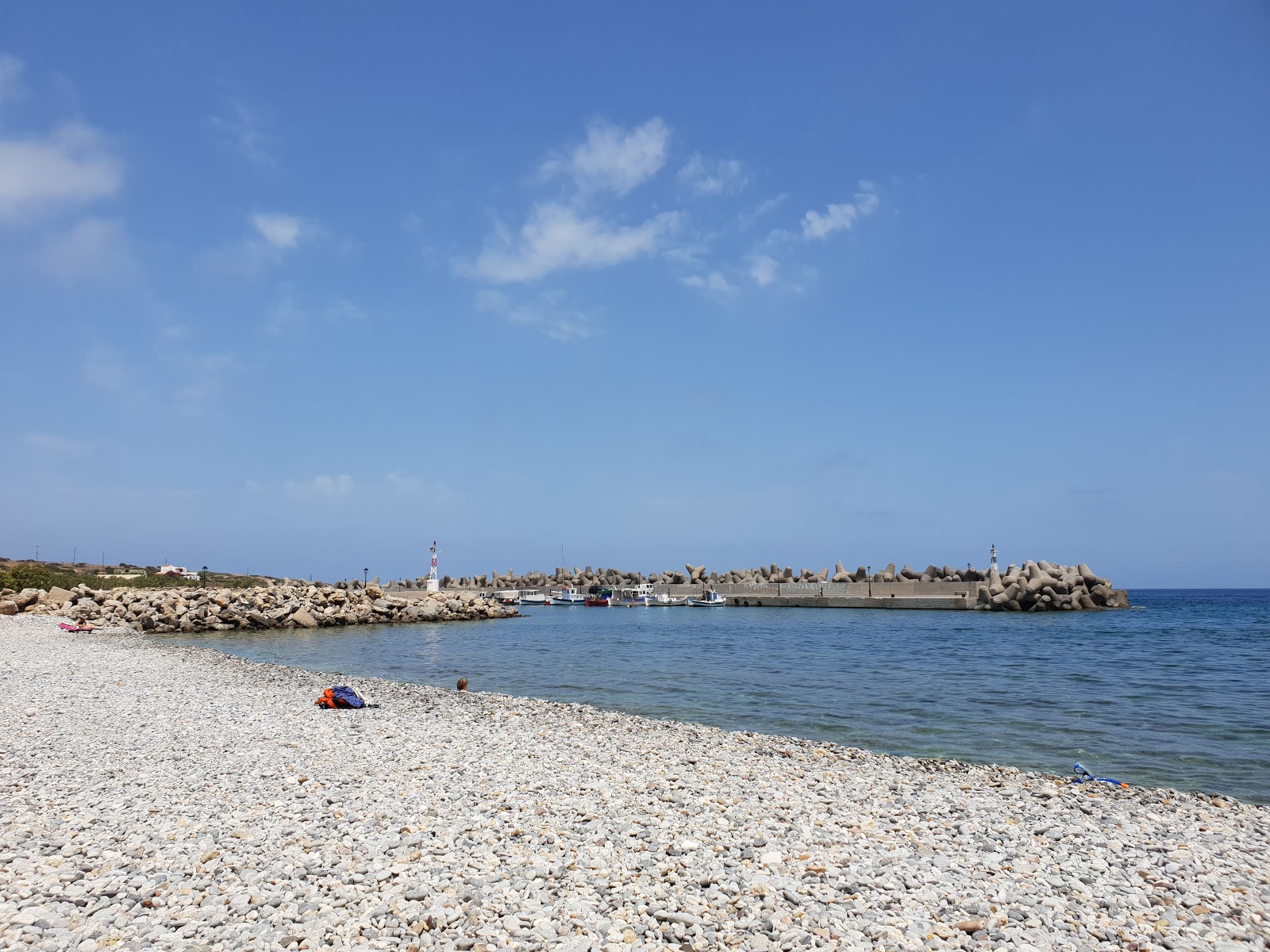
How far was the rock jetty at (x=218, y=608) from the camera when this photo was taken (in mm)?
36750

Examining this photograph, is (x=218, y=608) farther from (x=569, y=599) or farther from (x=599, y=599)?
(x=569, y=599)

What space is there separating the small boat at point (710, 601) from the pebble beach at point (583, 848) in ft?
213

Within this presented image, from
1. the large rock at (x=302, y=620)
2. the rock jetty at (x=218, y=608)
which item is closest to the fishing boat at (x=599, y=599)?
the rock jetty at (x=218, y=608)

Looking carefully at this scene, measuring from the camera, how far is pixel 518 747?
10.6m

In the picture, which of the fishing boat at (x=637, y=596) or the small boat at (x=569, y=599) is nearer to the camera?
the fishing boat at (x=637, y=596)

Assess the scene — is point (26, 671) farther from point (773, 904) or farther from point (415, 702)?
point (773, 904)

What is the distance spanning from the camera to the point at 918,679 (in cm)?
2042

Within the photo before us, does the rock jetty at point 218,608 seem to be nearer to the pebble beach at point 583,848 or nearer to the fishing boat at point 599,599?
the pebble beach at point 583,848

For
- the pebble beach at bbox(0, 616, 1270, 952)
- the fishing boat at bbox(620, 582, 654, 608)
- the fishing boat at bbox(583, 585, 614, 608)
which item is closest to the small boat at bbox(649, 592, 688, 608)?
the fishing boat at bbox(620, 582, 654, 608)

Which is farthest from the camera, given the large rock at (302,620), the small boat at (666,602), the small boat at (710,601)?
the small boat at (666,602)

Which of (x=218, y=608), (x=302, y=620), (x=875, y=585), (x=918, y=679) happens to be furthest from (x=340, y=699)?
(x=875, y=585)

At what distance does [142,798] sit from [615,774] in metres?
4.77

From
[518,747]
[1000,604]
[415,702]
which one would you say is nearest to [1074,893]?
[518,747]

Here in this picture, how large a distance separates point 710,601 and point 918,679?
2192 inches
